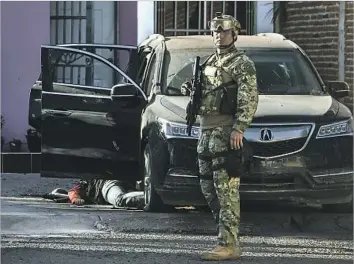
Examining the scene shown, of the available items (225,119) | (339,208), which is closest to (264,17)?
(339,208)

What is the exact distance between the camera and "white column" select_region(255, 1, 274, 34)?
476 inches

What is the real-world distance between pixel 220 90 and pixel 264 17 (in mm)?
6250

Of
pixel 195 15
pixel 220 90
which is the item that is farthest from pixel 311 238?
pixel 195 15

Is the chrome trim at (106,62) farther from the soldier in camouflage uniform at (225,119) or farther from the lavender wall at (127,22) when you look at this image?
the lavender wall at (127,22)

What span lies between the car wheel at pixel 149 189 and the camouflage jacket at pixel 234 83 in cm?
169

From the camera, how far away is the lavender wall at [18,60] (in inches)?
484

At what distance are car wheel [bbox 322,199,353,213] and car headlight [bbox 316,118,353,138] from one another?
0.75m

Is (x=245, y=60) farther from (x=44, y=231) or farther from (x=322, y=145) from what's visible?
(x=44, y=231)

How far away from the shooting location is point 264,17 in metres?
12.2

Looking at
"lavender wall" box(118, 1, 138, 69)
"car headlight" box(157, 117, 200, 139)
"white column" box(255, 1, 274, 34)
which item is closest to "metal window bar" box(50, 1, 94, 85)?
"lavender wall" box(118, 1, 138, 69)

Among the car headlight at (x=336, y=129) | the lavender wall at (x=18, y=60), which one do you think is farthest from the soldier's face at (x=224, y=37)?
the lavender wall at (x=18, y=60)

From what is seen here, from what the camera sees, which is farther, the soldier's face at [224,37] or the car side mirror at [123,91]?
the car side mirror at [123,91]

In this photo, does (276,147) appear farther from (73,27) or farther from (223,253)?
(73,27)

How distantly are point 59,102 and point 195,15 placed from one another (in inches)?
171
